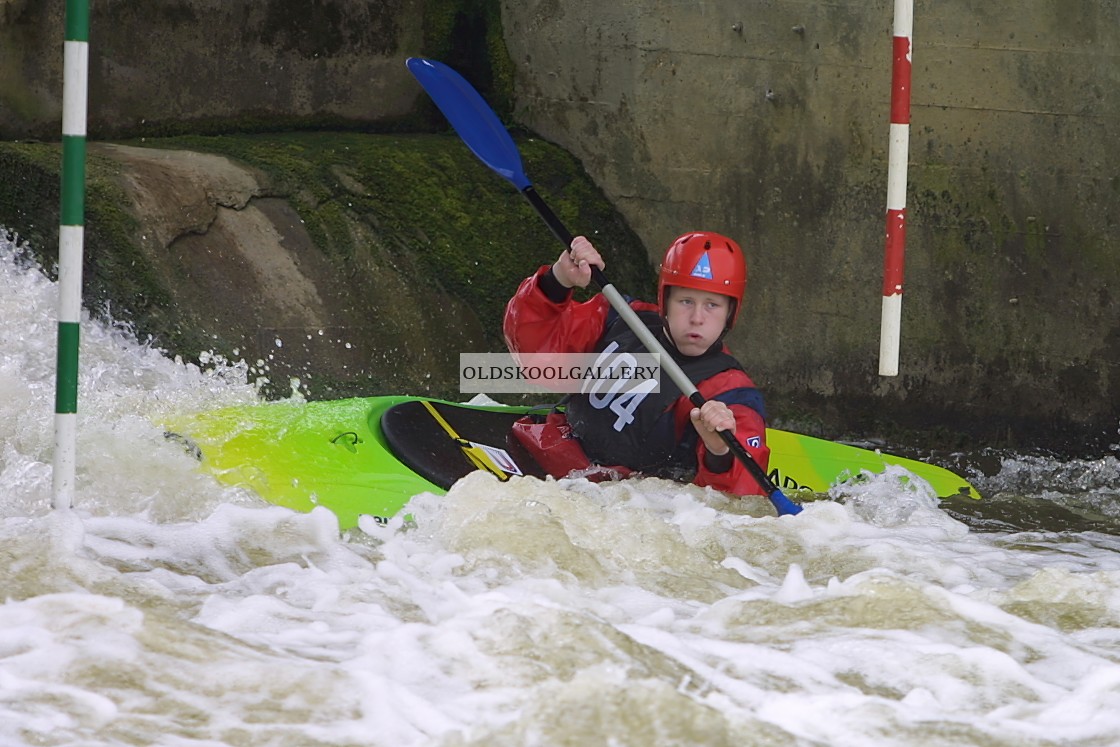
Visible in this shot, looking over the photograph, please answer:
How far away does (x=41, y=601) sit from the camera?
2.14 metres

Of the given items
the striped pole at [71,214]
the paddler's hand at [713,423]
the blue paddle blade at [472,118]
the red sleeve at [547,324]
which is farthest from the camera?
the blue paddle blade at [472,118]

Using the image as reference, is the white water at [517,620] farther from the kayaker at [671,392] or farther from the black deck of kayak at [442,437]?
the black deck of kayak at [442,437]

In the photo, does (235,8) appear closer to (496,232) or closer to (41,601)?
(496,232)

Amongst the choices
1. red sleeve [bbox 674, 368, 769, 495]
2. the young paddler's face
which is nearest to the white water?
red sleeve [bbox 674, 368, 769, 495]

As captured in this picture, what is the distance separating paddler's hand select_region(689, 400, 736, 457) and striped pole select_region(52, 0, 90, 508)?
1.53 m

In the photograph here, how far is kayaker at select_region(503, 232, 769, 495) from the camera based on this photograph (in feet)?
11.1

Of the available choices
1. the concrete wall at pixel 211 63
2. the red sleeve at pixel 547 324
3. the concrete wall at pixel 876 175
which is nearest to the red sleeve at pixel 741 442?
the red sleeve at pixel 547 324

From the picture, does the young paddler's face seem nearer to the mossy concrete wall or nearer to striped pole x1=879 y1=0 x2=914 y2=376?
striped pole x1=879 y1=0 x2=914 y2=376

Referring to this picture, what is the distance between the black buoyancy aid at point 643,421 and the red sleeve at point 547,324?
134 millimetres

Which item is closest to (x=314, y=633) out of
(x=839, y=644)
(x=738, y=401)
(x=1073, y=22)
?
(x=839, y=644)

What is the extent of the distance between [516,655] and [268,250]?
3237 mm

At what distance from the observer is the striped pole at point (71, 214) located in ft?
7.64

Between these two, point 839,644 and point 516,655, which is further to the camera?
point 839,644

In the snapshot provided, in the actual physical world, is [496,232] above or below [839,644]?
above
